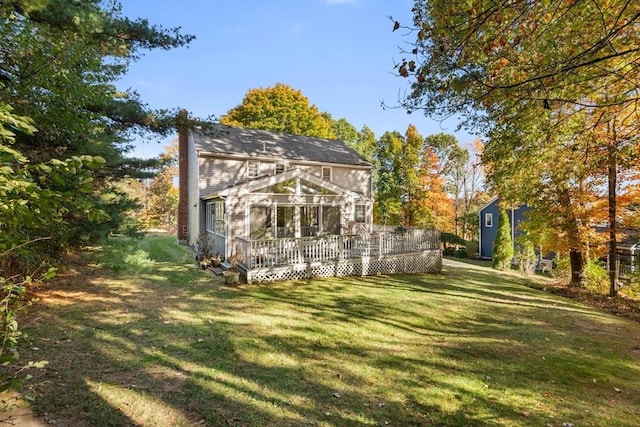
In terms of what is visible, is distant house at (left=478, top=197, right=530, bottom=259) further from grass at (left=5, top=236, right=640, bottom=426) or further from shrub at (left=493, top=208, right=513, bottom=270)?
grass at (left=5, top=236, right=640, bottom=426)

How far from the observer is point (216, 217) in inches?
640

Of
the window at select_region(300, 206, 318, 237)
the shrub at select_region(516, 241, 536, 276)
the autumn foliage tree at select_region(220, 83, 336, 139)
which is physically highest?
the autumn foliage tree at select_region(220, 83, 336, 139)

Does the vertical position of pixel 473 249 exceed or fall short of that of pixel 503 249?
it falls short

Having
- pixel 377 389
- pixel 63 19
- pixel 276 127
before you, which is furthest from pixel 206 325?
pixel 276 127

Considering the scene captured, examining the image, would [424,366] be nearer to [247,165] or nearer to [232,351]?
[232,351]

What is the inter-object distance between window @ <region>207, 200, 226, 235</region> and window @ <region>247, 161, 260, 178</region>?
2769 millimetres

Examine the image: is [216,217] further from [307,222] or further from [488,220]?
[488,220]

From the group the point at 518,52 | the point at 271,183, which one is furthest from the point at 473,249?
the point at 518,52

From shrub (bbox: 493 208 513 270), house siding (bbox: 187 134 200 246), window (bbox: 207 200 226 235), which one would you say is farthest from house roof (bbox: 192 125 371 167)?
shrub (bbox: 493 208 513 270)

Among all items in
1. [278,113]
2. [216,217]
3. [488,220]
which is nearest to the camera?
[216,217]

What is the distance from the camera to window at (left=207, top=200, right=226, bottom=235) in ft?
50.3

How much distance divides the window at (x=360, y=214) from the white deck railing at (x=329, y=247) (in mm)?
4696

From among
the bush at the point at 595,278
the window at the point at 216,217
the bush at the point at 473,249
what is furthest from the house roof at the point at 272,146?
the bush at the point at 473,249

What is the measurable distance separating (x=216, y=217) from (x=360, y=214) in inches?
334
